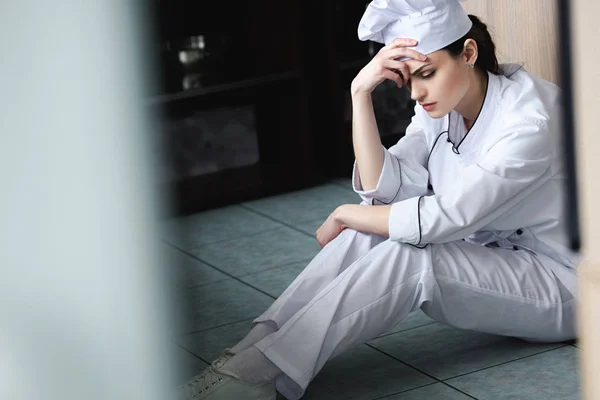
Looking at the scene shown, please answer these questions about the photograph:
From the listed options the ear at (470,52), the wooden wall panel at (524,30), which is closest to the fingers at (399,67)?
the ear at (470,52)

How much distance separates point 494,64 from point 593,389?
1.17 meters

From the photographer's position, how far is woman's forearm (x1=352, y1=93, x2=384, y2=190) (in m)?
2.04

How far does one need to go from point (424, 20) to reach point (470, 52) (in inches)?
5.3

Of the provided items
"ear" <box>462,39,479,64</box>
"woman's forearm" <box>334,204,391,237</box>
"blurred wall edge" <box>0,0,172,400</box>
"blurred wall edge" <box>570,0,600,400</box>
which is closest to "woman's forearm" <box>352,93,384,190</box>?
"woman's forearm" <box>334,204,391,237</box>

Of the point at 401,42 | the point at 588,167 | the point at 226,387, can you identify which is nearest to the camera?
the point at 588,167

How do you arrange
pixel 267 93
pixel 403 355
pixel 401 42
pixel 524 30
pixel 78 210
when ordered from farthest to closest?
pixel 267 93 → pixel 524 30 → pixel 403 355 → pixel 401 42 → pixel 78 210

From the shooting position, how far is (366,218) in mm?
1950

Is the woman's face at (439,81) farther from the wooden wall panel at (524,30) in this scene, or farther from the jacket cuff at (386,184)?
the wooden wall panel at (524,30)

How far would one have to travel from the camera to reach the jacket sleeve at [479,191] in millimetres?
1851

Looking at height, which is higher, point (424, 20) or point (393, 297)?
point (424, 20)

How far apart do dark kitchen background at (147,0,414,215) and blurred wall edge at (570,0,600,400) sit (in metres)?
2.67

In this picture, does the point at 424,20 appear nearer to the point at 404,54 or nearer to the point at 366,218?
the point at 404,54

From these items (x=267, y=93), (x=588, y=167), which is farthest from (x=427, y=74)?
(x=267, y=93)

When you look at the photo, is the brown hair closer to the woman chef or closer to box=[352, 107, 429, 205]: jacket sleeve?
the woman chef
